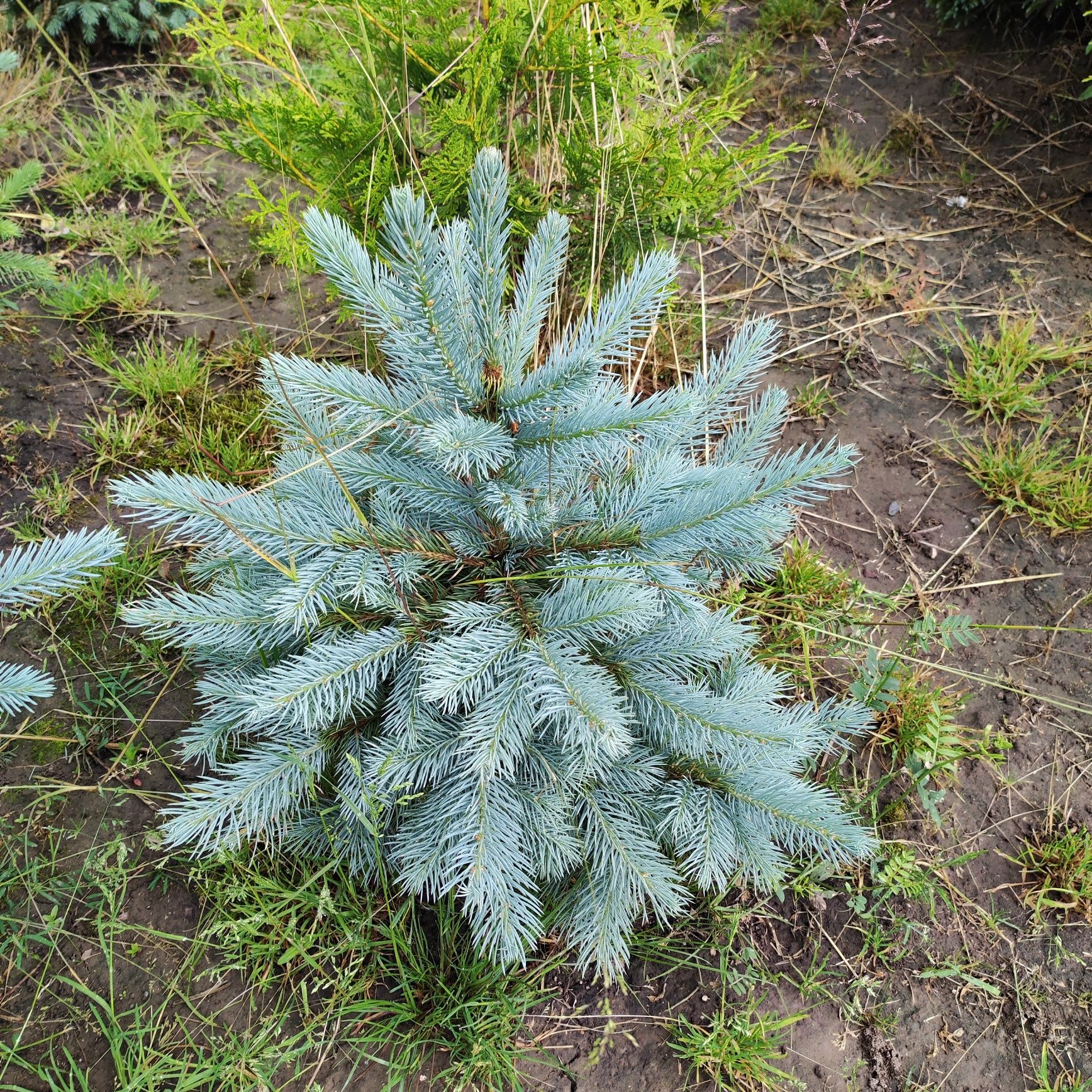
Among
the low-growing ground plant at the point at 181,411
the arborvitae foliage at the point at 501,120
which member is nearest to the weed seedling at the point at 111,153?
the low-growing ground plant at the point at 181,411

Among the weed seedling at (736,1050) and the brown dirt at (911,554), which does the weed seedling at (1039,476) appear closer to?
the brown dirt at (911,554)

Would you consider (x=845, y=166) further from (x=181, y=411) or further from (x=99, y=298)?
(x=99, y=298)

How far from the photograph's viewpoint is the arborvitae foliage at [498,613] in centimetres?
124

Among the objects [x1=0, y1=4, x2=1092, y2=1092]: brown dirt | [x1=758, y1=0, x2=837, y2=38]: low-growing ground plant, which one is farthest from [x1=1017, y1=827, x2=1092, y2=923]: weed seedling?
[x1=758, y1=0, x2=837, y2=38]: low-growing ground plant

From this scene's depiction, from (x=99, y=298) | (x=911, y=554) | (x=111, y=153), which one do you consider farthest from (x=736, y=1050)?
(x=111, y=153)

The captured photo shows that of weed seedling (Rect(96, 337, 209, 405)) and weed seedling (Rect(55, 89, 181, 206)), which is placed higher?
weed seedling (Rect(55, 89, 181, 206))

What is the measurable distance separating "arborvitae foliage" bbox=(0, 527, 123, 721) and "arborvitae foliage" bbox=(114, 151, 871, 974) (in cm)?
10

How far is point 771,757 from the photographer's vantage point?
1509 mm

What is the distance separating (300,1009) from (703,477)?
4.62ft

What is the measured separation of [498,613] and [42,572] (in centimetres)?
74

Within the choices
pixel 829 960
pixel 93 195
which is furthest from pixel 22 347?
pixel 829 960

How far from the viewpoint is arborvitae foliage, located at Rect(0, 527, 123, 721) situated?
1.14 metres

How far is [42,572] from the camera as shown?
1152mm

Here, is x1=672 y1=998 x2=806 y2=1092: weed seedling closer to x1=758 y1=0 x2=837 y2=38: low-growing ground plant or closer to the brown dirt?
the brown dirt
